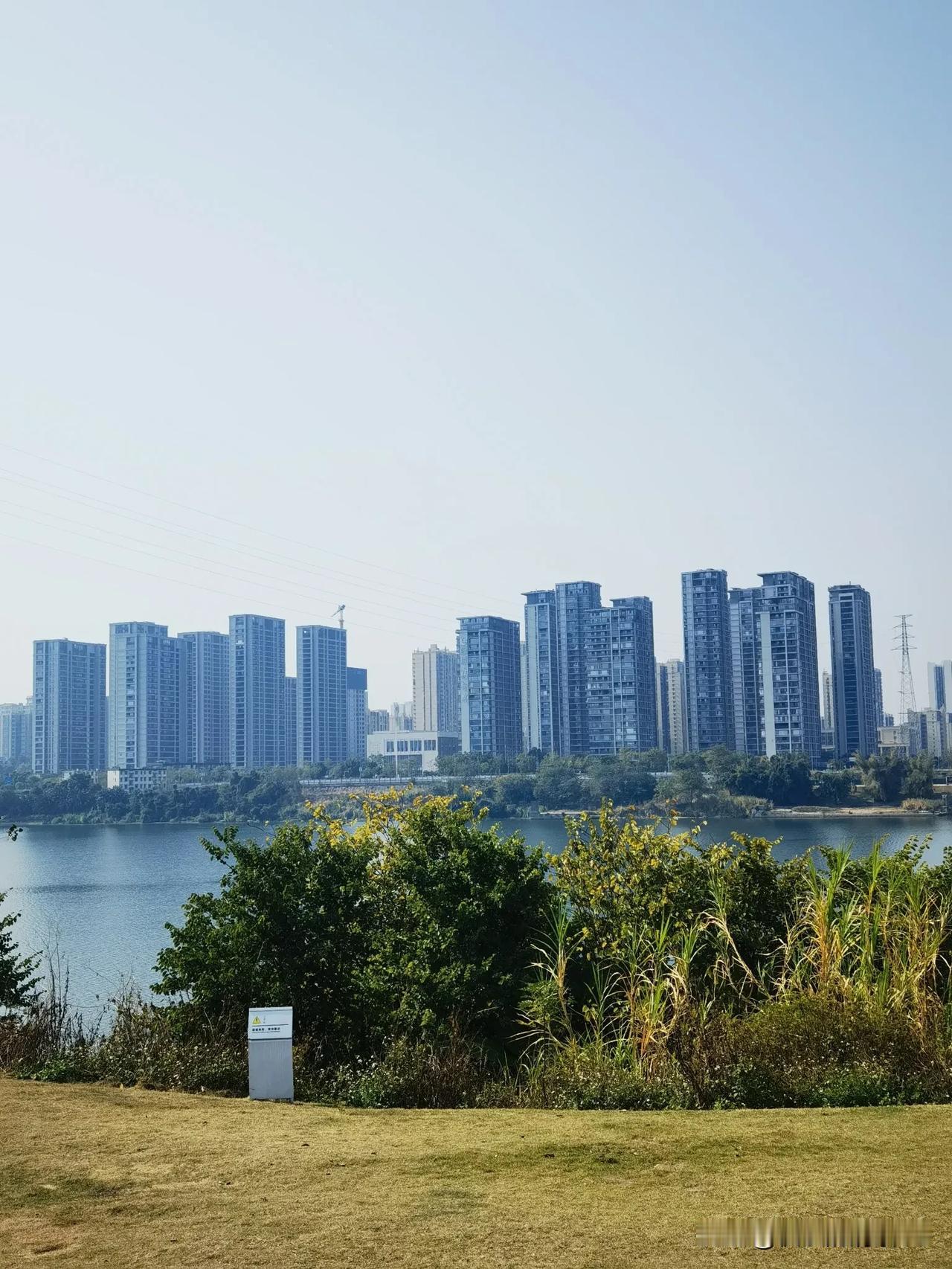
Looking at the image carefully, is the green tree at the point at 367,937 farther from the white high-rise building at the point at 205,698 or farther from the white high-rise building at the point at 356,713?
the white high-rise building at the point at 356,713

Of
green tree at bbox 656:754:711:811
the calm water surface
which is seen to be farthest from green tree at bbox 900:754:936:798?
green tree at bbox 656:754:711:811

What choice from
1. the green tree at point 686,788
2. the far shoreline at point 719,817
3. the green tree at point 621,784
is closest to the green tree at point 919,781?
the far shoreline at point 719,817

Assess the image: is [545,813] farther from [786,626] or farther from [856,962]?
[856,962]

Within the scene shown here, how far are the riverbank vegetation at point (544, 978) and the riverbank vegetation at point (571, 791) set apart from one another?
4728 cm

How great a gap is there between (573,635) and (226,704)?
28.5m

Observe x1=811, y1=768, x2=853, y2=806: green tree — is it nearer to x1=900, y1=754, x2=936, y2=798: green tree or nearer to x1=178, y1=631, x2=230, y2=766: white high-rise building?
x1=900, y1=754, x2=936, y2=798: green tree

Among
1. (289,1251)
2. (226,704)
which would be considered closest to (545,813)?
(226,704)

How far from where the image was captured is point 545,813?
61.3 meters

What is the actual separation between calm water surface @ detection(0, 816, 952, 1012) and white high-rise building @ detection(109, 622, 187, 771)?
93.8 ft

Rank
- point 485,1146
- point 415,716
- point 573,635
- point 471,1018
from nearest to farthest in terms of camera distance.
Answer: point 485,1146, point 471,1018, point 573,635, point 415,716

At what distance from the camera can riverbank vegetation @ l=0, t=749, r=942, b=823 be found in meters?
58.3

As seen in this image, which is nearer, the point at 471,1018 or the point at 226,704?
A: the point at 471,1018

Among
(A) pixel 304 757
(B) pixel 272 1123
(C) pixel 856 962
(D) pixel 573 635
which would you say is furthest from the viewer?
(A) pixel 304 757

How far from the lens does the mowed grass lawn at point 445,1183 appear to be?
3.31 m
